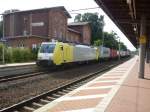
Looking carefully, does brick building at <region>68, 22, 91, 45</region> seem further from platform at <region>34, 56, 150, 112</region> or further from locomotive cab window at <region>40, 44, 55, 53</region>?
platform at <region>34, 56, 150, 112</region>

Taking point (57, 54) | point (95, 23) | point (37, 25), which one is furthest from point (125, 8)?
point (95, 23)

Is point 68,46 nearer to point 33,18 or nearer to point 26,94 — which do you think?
point 26,94

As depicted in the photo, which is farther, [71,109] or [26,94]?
[26,94]

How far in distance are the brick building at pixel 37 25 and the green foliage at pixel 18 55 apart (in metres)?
8.14

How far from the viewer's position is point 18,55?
45.5 meters

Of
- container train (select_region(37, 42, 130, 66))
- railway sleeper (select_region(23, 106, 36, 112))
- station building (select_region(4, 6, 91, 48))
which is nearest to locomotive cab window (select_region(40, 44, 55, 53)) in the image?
container train (select_region(37, 42, 130, 66))

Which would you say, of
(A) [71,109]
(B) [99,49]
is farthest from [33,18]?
(A) [71,109]

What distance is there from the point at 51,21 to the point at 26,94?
50405 mm

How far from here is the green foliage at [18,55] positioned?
43.1 m

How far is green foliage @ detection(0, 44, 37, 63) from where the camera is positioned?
4306 cm

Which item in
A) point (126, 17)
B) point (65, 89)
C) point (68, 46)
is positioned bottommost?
point (65, 89)

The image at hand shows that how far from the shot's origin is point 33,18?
65938mm

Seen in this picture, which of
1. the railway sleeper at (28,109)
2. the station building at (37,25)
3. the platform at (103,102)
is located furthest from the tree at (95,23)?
the railway sleeper at (28,109)

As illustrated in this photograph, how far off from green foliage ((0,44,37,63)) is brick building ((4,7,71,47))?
814 cm
